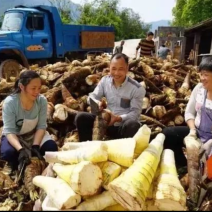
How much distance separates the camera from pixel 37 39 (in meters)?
9.75

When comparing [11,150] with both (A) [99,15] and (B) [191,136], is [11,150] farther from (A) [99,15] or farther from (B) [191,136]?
(A) [99,15]

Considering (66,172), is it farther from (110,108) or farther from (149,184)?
(110,108)

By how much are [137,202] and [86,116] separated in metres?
1.71

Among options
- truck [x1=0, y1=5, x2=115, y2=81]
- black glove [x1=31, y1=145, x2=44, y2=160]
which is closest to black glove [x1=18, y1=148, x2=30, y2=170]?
black glove [x1=31, y1=145, x2=44, y2=160]

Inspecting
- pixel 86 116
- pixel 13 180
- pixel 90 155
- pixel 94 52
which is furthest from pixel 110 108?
pixel 94 52

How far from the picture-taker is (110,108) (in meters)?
3.33

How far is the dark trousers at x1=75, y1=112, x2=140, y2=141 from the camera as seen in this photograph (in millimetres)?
3012

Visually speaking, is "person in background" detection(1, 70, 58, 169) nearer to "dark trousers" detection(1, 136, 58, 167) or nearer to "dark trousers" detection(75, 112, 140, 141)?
"dark trousers" detection(1, 136, 58, 167)

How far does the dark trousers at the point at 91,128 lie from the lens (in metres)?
3.01

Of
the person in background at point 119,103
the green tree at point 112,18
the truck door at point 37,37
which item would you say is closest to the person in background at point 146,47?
the truck door at point 37,37

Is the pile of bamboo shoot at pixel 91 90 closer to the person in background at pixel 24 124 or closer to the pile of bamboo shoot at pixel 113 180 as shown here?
the person in background at pixel 24 124

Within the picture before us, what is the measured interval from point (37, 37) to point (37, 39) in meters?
0.06

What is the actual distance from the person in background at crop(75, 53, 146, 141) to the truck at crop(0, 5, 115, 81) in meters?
5.10

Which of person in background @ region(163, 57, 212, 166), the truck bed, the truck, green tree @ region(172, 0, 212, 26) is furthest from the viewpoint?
green tree @ region(172, 0, 212, 26)
